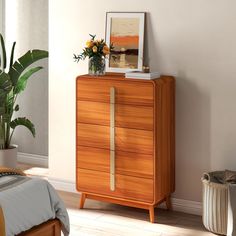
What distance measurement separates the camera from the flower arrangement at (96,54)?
4.45 meters

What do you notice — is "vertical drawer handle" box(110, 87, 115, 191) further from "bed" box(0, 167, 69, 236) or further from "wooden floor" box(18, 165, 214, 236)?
"bed" box(0, 167, 69, 236)

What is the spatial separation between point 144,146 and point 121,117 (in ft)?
0.94

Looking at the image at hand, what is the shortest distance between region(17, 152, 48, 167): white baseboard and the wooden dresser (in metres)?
1.41

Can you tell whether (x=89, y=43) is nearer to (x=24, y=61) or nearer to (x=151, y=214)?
(x=24, y=61)

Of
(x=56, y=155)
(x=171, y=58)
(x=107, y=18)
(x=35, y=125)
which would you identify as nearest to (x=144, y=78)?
(x=171, y=58)

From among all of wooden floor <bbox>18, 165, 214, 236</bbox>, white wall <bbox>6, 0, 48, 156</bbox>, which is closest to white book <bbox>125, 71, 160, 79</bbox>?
wooden floor <bbox>18, 165, 214, 236</bbox>

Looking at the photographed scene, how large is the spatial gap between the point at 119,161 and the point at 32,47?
2.01m

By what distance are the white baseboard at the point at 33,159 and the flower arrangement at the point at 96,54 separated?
1.75 meters

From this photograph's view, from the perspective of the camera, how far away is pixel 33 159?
6047 millimetres

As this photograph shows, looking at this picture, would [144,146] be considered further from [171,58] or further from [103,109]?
[171,58]

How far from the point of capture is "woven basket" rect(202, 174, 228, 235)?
13.1ft

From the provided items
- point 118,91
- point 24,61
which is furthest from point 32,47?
point 118,91

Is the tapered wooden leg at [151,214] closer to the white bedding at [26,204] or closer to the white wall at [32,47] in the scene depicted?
the white bedding at [26,204]

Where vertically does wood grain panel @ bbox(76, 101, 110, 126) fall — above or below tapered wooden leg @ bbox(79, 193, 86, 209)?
above
